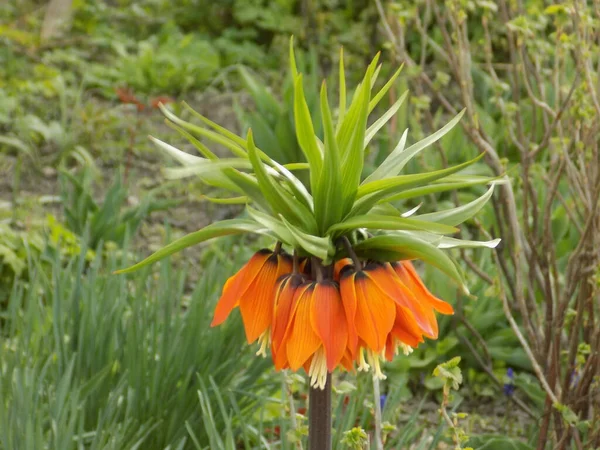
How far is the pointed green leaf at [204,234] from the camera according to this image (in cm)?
127

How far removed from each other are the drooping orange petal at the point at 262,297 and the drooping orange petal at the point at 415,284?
154mm

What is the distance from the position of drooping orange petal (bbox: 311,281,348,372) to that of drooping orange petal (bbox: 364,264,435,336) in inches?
2.2

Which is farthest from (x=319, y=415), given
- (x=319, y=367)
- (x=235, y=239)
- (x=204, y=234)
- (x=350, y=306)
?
(x=235, y=239)

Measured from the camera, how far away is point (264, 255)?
4.49 feet

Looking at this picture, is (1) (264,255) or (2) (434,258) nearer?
(2) (434,258)

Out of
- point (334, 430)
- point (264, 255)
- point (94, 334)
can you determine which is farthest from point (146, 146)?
point (264, 255)

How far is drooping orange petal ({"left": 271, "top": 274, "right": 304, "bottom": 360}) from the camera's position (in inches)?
50.8

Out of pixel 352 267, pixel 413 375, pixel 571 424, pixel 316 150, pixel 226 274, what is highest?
pixel 316 150

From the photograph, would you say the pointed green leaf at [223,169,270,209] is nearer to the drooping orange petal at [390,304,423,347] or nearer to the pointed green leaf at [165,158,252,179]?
the pointed green leaf at [165,158,252,179]

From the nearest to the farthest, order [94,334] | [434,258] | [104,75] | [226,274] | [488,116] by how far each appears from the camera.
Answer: [434,258] → [94,334] → [226,274] → [488,116] → [104,75]

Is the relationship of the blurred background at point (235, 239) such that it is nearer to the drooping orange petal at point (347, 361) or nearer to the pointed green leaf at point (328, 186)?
the drooping orange petal at point (347, 361)

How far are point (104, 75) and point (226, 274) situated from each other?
3.11 metres

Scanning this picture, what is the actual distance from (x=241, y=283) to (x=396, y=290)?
0.74ft

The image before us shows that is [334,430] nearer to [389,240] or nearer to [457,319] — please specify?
[389,240]
